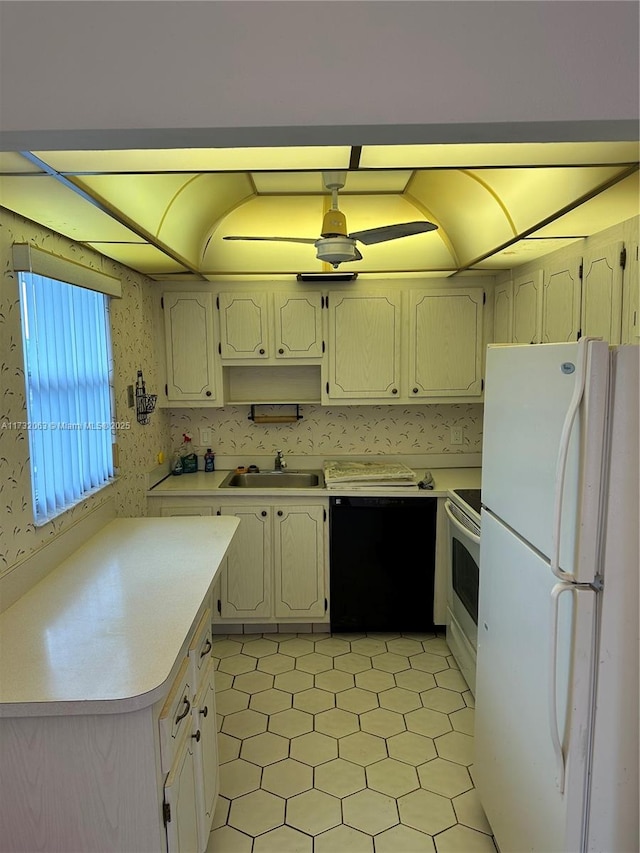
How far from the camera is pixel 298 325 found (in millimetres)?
3426

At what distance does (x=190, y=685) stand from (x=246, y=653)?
1.64m

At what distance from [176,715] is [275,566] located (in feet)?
6.03

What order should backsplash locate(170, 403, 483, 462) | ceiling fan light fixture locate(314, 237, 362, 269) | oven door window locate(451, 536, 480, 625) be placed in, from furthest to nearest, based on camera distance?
backsplash locate(170, 403, 483, 462) → oven door window locate(451, 536, 480, 625) → ceiling fan light fixture locate(314, 237, 362, 269)

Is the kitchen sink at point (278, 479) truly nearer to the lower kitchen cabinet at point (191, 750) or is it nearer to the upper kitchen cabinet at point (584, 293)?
the upper kitchen cabinet at point (584, 293)

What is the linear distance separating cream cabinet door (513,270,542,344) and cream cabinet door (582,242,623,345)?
0.45m

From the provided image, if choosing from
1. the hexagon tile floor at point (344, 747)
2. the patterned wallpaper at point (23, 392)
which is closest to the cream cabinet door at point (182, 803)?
the hexagon tile floor at point (344, 747)

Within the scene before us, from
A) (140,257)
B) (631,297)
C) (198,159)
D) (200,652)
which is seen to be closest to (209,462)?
(140,257)

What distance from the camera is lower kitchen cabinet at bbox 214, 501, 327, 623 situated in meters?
3.24

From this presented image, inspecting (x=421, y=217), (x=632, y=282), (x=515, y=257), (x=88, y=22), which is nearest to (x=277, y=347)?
(x=421, y=217)

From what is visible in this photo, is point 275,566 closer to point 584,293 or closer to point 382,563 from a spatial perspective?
point 382,563

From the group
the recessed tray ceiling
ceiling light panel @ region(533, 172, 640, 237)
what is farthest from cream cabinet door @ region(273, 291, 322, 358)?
ceiling light panel @ region(533, 172, 640, 237)

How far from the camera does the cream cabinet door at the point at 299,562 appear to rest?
324 cm

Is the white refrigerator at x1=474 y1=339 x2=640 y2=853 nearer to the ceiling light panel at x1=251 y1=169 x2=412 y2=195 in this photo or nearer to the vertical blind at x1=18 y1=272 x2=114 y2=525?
the ceiling light panel at x1=251 y1=169 x2=412 y2=195

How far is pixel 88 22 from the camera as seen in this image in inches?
40.8
